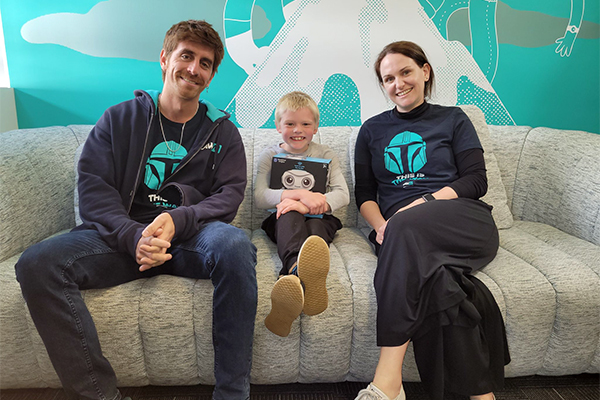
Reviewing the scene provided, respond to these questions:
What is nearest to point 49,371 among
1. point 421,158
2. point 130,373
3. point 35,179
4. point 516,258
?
point 130,373

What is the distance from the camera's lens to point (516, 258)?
1.43 m

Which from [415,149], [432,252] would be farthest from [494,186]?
[432,252]

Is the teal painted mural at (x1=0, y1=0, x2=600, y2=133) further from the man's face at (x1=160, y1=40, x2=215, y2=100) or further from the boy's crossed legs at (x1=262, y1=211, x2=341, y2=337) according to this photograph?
the boy's crossed legs at (x1=262, y1=211, x2=341, y2=337)

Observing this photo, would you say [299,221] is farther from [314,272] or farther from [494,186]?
[494,186]

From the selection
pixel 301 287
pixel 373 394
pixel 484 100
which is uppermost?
pixel 484 100

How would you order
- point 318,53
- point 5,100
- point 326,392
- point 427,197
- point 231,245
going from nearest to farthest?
point 231,245 → point 326,392 → point 427,197 → point 5,100 → point 318,53

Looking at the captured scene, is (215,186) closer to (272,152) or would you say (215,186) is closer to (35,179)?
(272,152)

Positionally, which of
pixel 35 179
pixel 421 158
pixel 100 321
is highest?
pixel 421 158

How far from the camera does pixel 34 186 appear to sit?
150cm

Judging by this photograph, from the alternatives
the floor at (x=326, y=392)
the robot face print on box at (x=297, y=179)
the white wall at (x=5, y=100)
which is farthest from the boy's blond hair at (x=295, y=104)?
the white wall at (x=5, y=100)

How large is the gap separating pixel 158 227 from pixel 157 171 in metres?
0.29

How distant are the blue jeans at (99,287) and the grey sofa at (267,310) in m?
0.07

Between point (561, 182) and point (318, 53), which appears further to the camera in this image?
point (318, 53)

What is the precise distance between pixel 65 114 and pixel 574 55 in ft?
9.88
